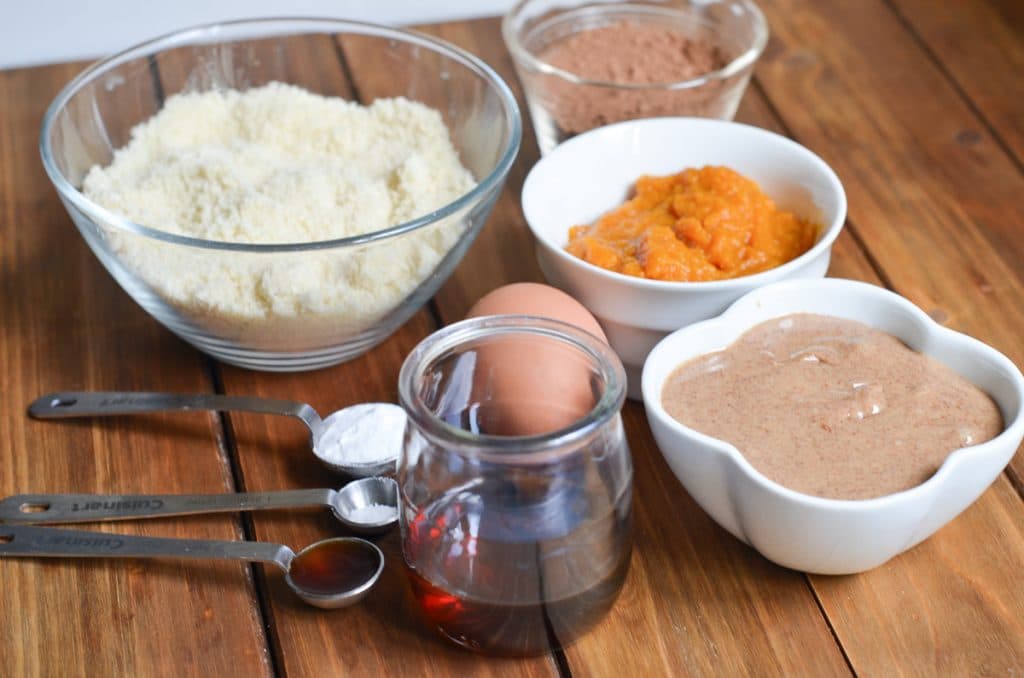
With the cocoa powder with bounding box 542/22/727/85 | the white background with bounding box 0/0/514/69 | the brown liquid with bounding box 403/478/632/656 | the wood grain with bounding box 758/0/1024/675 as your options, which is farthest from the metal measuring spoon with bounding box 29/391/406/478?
the white background with bounding box 0/0/514/69

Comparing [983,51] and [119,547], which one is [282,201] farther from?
[983,51]

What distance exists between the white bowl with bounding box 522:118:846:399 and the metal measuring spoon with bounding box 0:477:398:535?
307mm

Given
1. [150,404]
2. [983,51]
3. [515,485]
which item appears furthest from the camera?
[983,51]

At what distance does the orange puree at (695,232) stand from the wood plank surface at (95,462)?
0.49 metres

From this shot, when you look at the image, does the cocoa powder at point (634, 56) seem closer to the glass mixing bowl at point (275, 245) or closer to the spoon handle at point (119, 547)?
the glass mixing bowl at point (275, 245)

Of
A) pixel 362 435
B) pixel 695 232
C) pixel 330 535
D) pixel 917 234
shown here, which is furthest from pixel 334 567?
pixel 917 234

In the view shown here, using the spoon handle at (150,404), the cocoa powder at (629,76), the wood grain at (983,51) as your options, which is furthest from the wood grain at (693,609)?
the wood grain at (983,51)

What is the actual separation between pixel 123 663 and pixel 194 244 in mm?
403

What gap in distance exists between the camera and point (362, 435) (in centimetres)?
126

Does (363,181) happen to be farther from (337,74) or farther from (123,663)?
(123,663)

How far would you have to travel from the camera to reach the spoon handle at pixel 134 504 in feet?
3.92

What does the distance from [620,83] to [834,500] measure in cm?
81

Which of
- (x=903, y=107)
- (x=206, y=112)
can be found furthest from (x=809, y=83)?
(x=206, y=112)

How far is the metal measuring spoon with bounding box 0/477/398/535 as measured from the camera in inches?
46.9
